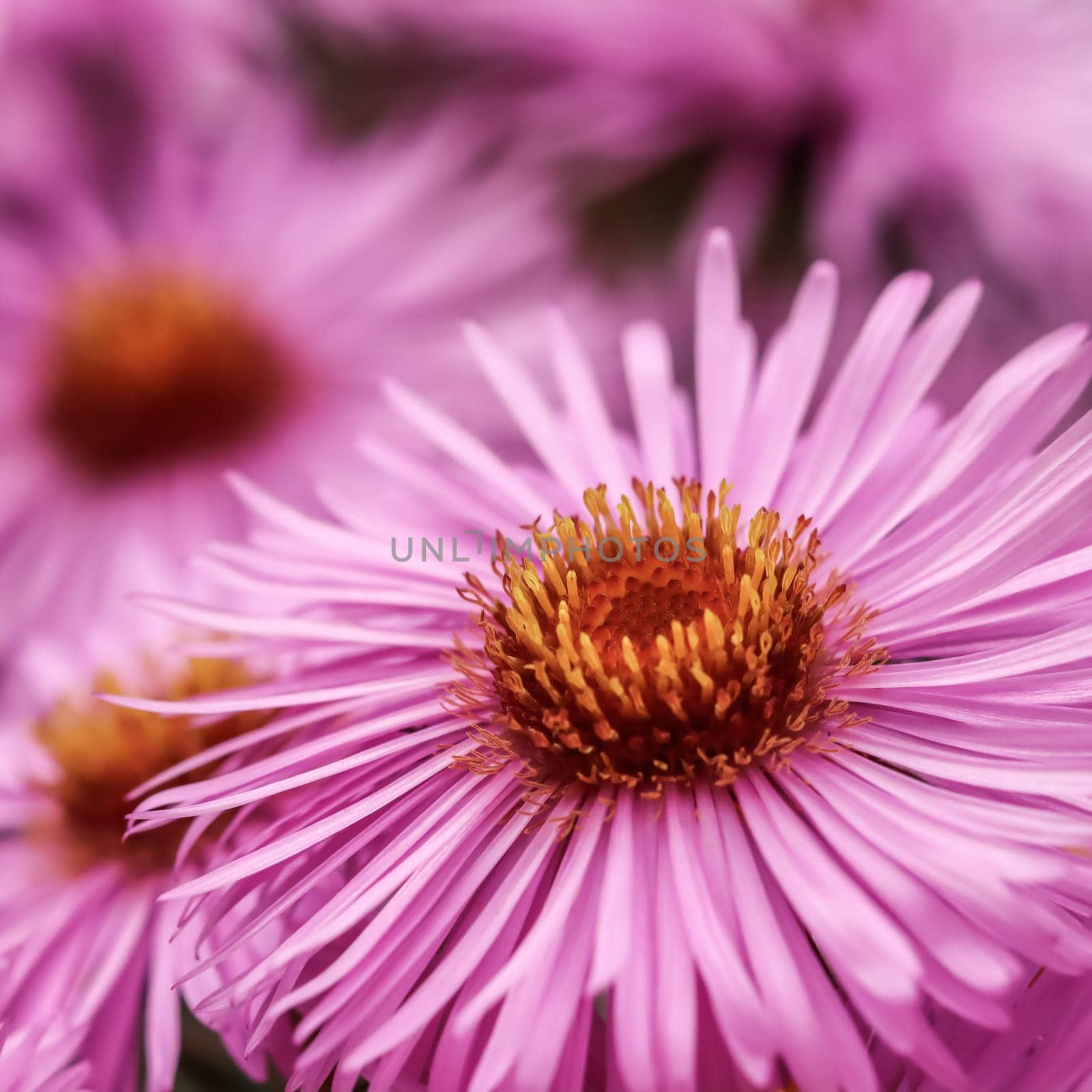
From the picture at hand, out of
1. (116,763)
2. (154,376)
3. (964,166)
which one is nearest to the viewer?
(116,763)

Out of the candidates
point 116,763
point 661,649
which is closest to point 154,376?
point 116,763

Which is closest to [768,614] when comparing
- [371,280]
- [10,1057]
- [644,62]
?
[10,1057]

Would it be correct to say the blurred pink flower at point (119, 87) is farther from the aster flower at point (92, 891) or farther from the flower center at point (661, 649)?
the flower center at point (661, 649)

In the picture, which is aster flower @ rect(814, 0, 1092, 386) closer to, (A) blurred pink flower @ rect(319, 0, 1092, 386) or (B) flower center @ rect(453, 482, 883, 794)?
(A) blurred pink flower @ rect(319, 0, 1092, 386)

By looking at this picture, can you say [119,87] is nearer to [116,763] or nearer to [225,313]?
[225,313]

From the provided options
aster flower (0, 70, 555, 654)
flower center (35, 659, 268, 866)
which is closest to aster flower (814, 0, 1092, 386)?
aster flower (0, 70, 555, 654)
